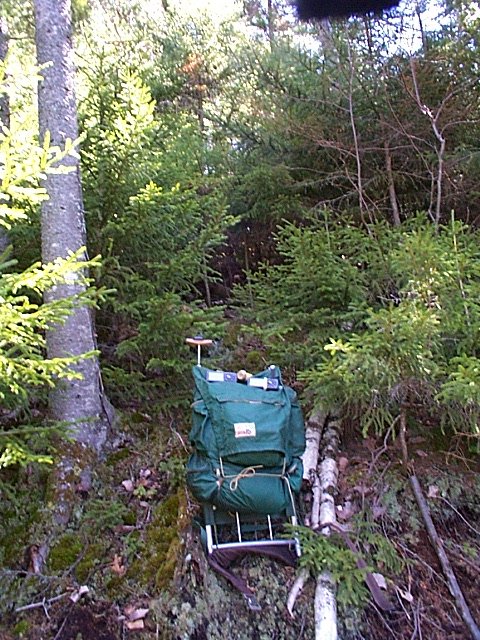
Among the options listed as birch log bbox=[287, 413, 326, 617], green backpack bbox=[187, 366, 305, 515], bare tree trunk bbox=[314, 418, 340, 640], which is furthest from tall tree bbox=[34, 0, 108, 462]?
bare tree trunk bbox=[314, 418, 340, 640]

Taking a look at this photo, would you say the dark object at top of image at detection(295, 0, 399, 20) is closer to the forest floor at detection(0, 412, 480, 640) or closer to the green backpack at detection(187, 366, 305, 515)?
the green backpack at detection(187, 366, 305, 515)

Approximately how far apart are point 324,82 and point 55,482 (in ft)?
17.0

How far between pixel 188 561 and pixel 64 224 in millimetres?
2760

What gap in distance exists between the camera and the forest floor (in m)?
2.83

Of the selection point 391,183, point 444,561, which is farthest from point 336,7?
point 391,183

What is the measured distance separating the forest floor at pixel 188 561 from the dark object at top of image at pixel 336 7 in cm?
293

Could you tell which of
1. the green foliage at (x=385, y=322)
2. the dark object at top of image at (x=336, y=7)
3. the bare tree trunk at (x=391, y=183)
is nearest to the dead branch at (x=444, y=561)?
the green foliage at (x=385, y=322)

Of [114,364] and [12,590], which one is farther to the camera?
[114,364]

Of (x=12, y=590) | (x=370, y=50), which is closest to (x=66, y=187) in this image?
(x=12, y=590)

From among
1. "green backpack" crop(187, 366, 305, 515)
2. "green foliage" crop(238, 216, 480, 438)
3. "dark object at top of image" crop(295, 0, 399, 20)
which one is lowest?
"green backpack" crop(187, 366, 305, 515)

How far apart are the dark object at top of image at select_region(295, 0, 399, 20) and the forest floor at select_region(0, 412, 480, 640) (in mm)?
2933

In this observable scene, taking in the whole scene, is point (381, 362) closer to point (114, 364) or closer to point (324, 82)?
point (114, 364)

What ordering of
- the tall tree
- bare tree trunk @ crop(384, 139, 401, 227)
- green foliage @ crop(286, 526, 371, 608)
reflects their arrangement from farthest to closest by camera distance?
1. bare tree trunk @ crop(384, 139, 401, 227)
2. the tall tree
3. green foliage @ crop(286, 526, 371, 608)

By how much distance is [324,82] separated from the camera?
5.78 metres
